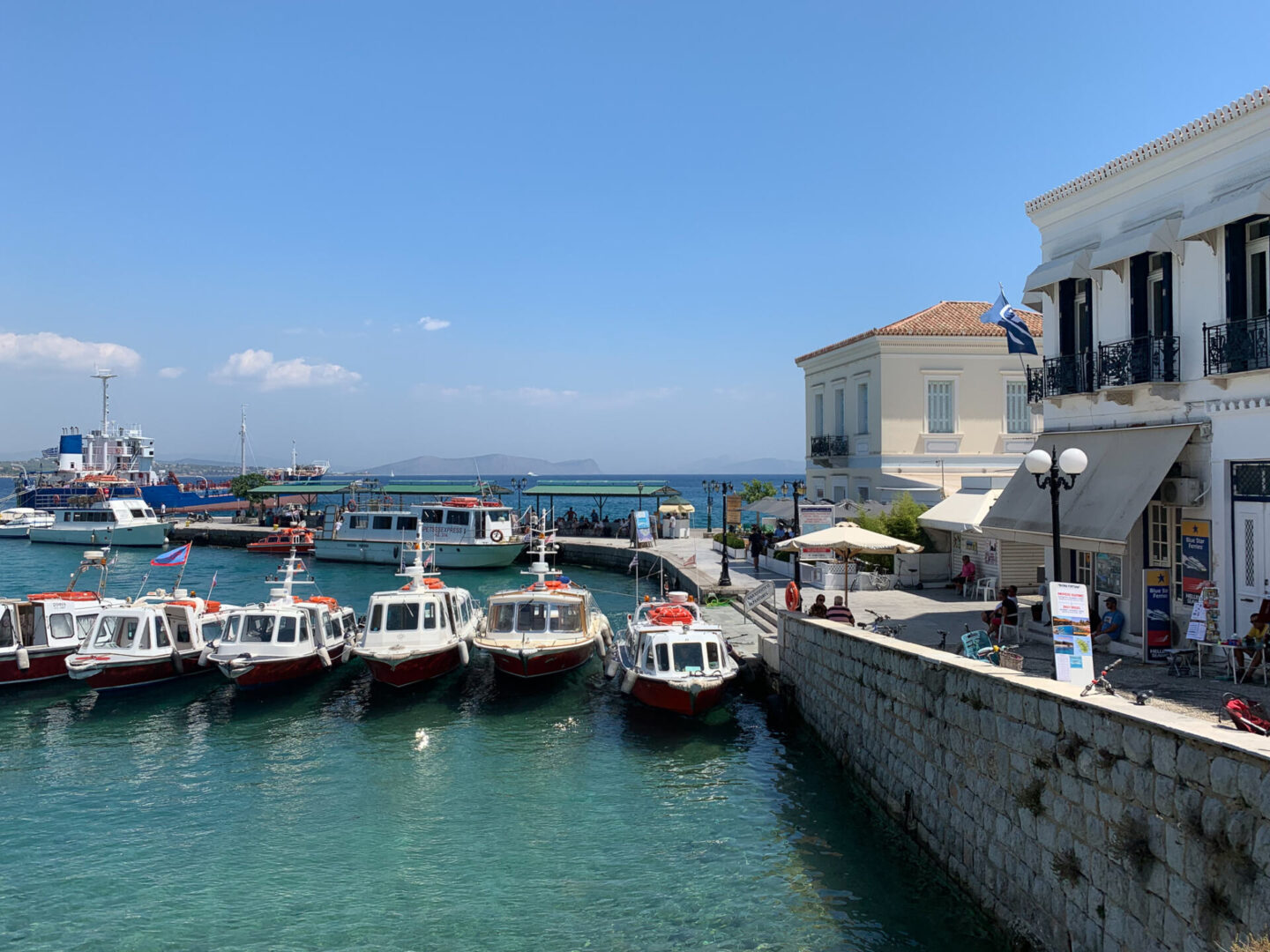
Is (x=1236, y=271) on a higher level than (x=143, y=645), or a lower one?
higher

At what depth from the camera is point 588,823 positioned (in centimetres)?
1378

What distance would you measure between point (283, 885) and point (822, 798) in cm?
801

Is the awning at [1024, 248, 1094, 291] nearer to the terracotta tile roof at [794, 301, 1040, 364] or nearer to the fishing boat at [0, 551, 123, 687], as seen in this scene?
the terracotta tile roof at [794, 301, 1040, 364]

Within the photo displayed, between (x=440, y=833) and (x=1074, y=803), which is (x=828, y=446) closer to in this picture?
(x=440, y=833)

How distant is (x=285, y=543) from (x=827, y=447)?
36.0 meters

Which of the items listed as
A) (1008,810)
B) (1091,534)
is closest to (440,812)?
(1008,810)

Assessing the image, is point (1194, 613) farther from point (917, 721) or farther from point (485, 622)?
point (485, 622)

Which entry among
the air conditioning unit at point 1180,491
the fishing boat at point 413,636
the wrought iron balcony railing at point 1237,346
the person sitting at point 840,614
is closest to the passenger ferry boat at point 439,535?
the fishing boat at point 413,636

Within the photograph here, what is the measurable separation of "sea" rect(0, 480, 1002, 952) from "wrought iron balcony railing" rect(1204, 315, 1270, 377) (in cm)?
811

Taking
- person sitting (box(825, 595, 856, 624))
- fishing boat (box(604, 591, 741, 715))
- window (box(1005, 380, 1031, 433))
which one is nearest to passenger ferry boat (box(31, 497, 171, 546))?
fishing boat (box(604, 591, 741, 715))

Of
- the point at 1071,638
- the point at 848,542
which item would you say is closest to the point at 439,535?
the point at 848,542

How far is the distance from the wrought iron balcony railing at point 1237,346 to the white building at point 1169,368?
→ 0.03m

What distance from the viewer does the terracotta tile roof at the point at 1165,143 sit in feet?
41.8

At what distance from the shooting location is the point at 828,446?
125ft
